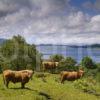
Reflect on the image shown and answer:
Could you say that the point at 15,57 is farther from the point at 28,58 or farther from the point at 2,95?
the point at 2,95

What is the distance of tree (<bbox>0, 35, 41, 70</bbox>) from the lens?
75.6 m

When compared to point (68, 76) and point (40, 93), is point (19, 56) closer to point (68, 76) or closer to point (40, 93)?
point (68, 76)

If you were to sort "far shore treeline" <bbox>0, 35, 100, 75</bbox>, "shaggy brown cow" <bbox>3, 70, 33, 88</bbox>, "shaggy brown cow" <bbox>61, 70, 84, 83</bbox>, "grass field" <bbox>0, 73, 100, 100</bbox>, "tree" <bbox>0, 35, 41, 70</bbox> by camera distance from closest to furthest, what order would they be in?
"grass field" <bbox>0, 73, 100, 100</bbox> → "shaggy brown cow" <bbox>3, 70, 33, 88</bbox> → "shaggy brown cow" <bbox>61, 70, 84, 83</bbox> → "far shore treeline" <bbox>0, 35, 100, 75</bbox> → "tree" <bbox>0, 35, 41, 70</bbox>

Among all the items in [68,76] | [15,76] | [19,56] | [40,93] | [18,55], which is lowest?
[40,93]

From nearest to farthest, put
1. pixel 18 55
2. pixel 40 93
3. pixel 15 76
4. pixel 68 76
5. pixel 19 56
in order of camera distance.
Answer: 1. pixel 40 93
2. pixel 15 76
3. pixel 68 76
4. pixel 18 55
5. pixel 19 56

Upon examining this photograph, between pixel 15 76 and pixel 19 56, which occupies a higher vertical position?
pixel 19 56

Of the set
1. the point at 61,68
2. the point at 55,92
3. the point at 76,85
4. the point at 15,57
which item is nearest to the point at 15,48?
the point at 15,57

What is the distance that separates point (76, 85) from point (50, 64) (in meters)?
22.8

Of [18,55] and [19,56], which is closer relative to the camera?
[18,55]

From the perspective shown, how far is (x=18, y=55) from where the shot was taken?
3100 inches

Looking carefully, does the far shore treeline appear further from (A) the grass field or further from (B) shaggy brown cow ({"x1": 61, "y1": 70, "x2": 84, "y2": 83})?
(A) the grass field

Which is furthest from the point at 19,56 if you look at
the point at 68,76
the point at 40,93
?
the point at 40,93

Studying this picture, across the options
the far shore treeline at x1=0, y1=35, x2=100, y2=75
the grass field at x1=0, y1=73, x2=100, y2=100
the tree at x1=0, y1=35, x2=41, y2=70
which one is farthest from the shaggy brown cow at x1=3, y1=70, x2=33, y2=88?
the tree at x1=0, y1=35, x2=41, y2=70

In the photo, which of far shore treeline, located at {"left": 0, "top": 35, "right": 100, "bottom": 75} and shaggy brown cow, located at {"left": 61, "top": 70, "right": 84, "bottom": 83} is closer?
shaggy brown cow, located at {"left": 61, "top": 70, "right": 84, "bottom": 83}
